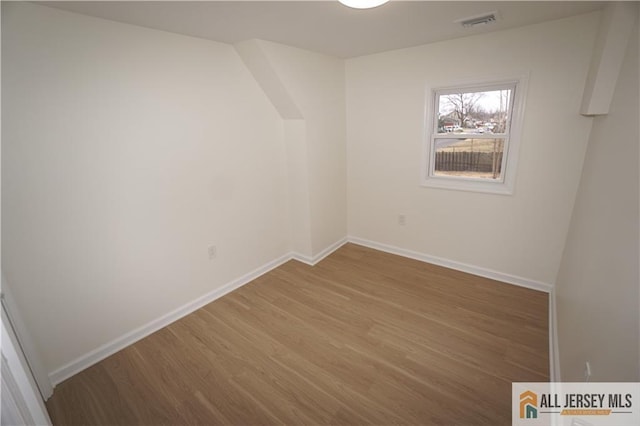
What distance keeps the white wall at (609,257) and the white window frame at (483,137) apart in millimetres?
566

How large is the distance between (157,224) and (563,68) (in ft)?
11.2

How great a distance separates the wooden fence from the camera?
2908 mm

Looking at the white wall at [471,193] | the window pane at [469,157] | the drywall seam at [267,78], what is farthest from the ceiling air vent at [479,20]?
the drywall seam at [267,78]

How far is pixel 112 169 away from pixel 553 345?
3.34m

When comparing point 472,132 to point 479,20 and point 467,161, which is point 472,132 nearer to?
point 467,161

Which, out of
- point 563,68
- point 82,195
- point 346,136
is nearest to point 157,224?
point 82,195

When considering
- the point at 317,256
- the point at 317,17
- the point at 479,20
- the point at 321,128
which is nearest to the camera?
the point at 317,17

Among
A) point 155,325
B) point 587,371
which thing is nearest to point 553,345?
point 587,371

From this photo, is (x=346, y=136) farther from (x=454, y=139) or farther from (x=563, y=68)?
(x=563, y=68)

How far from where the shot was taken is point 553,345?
6.91 feet

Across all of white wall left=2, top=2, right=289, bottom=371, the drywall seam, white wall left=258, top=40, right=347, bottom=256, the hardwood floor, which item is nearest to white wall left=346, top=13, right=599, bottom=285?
white wall left=258, top=40, right=347, bottom=256

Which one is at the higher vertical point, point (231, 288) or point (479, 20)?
point (479, 20)

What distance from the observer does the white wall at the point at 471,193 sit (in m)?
2.35

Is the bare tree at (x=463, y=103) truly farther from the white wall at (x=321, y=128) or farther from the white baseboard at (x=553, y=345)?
the white baseboard at (x=553, y=345)
